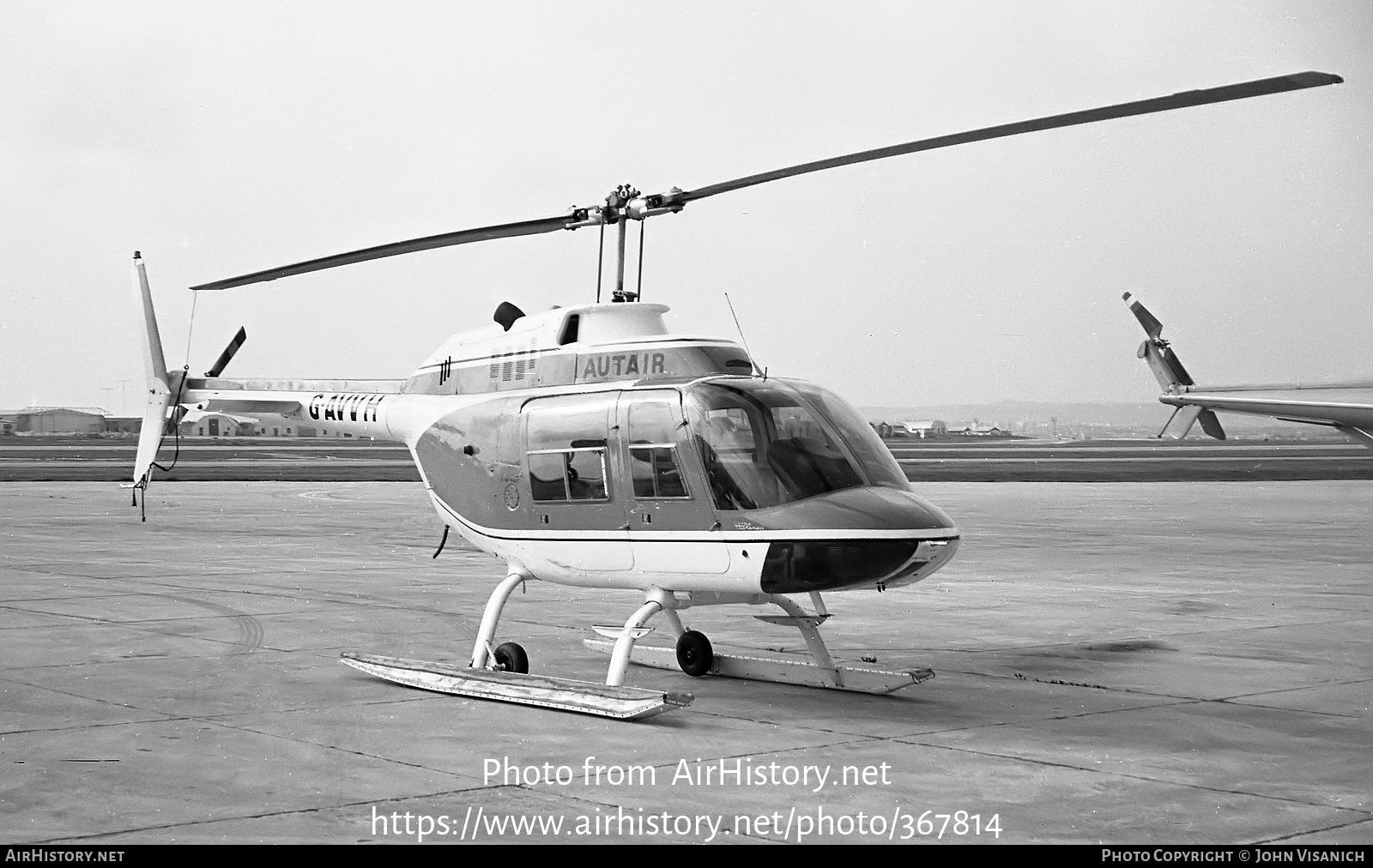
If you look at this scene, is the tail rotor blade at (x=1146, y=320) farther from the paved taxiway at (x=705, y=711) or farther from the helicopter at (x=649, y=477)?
the helicopter at (x=649, y=477)

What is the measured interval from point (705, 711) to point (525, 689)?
126 cm

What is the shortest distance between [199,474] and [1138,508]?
3543 centimetres

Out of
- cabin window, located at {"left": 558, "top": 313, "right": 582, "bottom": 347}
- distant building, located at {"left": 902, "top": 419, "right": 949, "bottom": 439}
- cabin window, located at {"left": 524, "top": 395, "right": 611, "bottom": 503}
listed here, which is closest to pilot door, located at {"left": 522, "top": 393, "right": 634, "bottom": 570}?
cabin window, located at {"left": 524, "top": 395, "right": 611, "bottom": 503}

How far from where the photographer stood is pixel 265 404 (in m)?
14.9

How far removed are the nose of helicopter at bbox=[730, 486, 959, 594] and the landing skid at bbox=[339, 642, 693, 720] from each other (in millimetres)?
1127

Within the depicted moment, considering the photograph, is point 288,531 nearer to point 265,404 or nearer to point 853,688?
point 265,404

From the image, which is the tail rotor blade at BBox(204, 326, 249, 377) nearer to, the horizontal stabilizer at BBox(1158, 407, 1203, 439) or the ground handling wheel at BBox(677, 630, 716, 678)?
the ground handling wheel at BBox(677, 630, 716, 678)

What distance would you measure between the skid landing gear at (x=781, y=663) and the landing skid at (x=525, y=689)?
403mm

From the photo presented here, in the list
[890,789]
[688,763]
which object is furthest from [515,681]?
[890,789]

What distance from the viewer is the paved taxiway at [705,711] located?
687 centimetres

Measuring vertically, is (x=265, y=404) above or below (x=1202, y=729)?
above

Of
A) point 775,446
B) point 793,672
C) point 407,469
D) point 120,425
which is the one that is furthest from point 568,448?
point 120,425

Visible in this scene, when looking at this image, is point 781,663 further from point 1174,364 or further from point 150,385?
point 1174,364
